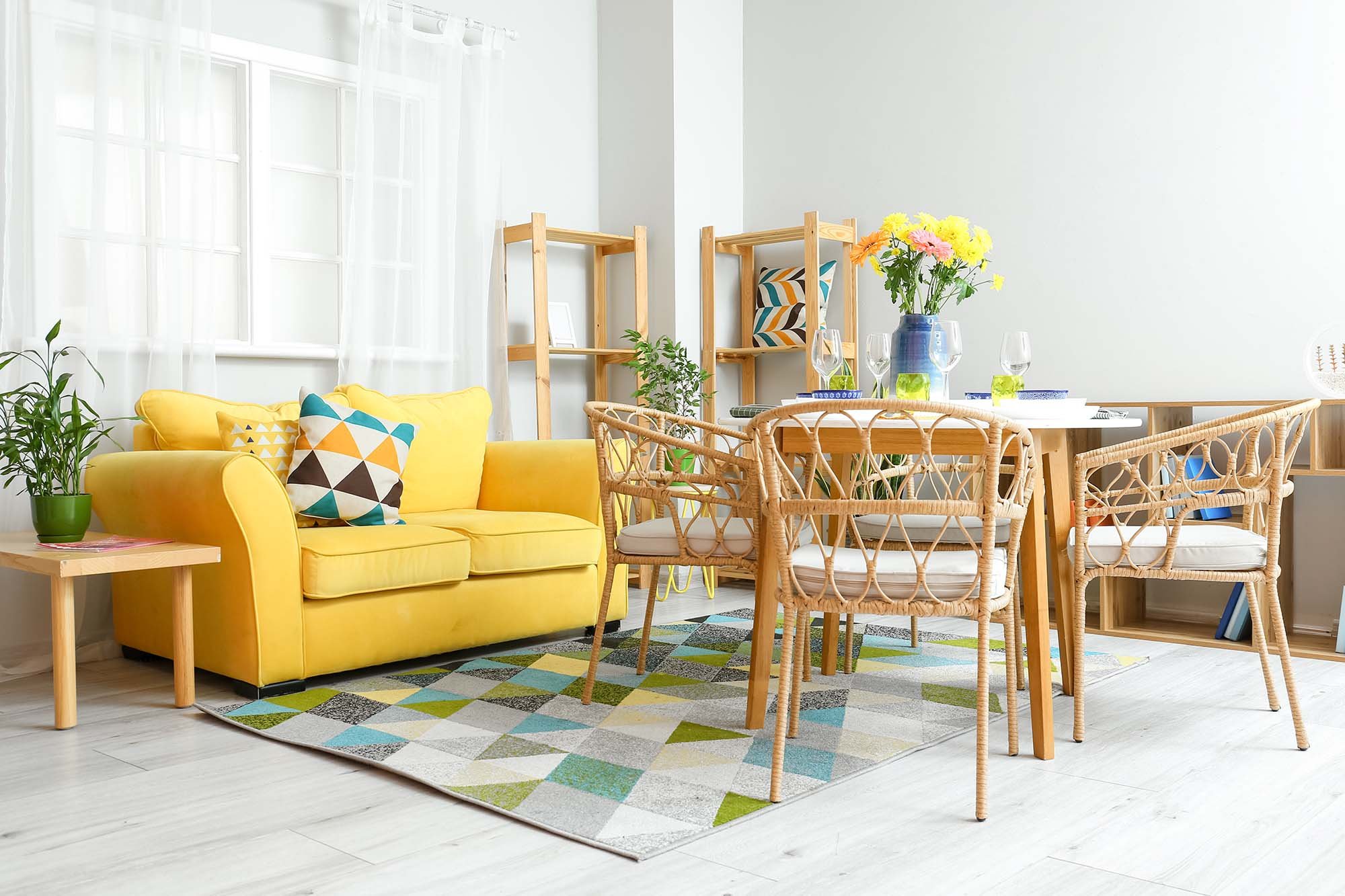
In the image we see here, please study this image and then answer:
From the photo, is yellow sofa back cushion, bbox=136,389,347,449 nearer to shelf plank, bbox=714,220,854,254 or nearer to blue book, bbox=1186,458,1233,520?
shelf plank, bbox=714,220,854,254

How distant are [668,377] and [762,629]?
2.43 meters

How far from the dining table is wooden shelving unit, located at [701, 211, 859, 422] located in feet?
6.83

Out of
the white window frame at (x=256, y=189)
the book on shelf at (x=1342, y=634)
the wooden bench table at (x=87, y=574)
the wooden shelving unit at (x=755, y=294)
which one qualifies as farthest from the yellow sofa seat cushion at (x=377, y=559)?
the book on shelf at (x=1342, y=634)

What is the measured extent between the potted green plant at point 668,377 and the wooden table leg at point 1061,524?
2200 millimetres

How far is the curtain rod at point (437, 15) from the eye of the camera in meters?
4.44

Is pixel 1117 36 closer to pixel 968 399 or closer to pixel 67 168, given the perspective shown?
pixel 968 399

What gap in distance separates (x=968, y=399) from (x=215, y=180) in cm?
263

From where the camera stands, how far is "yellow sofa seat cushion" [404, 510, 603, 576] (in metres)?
3.34

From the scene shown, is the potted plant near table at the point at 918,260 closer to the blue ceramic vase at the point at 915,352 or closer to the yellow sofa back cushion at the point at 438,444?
the blue ceramic vase at the point at 915,352

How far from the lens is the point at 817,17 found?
508cm

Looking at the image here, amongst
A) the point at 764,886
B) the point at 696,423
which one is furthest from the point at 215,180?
the point at 764,886

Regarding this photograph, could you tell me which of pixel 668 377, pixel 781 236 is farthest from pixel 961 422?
pixel 781 236

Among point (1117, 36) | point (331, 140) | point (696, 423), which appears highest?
point (1117, 36)

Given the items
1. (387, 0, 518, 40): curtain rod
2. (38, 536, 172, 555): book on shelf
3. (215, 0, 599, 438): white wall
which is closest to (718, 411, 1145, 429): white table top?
(38, 536, 172, 555): book on shelf
